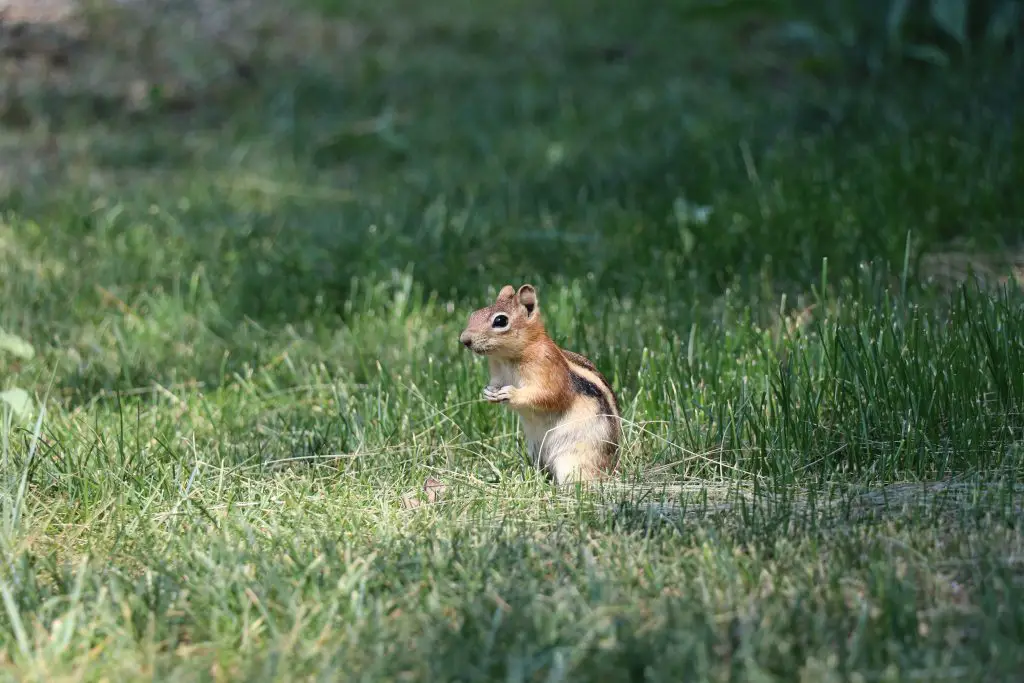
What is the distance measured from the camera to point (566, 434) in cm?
407

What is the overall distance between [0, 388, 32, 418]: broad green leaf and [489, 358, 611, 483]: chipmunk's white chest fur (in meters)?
1.63

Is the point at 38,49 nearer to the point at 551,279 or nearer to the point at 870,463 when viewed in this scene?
the point at 551,279

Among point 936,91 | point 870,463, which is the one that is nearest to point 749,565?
point 870,463

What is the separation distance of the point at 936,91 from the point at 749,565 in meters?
5.81

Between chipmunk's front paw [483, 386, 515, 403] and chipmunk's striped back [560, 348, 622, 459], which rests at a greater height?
chipmunk's front paw [483, 386, 515, 403]

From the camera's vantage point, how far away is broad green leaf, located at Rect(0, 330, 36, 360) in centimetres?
534

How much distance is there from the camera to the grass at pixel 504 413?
9.81 feet

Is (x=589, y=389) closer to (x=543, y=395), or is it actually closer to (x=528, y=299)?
(x=543, y=395)

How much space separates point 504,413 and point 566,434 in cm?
48

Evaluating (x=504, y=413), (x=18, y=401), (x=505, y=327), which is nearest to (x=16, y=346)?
(x=18, y=401)

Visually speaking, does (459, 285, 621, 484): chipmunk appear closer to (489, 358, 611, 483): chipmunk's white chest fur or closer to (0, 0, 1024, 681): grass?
(489, 358, 611, 483): chipmunk's white chest fur

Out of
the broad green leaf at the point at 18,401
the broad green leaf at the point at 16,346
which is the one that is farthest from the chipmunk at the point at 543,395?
the broad green leaf at the point at 16,346

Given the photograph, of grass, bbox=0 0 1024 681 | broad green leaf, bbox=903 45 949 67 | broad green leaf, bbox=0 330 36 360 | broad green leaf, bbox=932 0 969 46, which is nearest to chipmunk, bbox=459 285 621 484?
grass, bbox=0 0 1024 681

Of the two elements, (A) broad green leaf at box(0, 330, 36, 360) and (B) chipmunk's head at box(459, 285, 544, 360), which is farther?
(A) broad green leaf at box(0, 330, 36, 360)
